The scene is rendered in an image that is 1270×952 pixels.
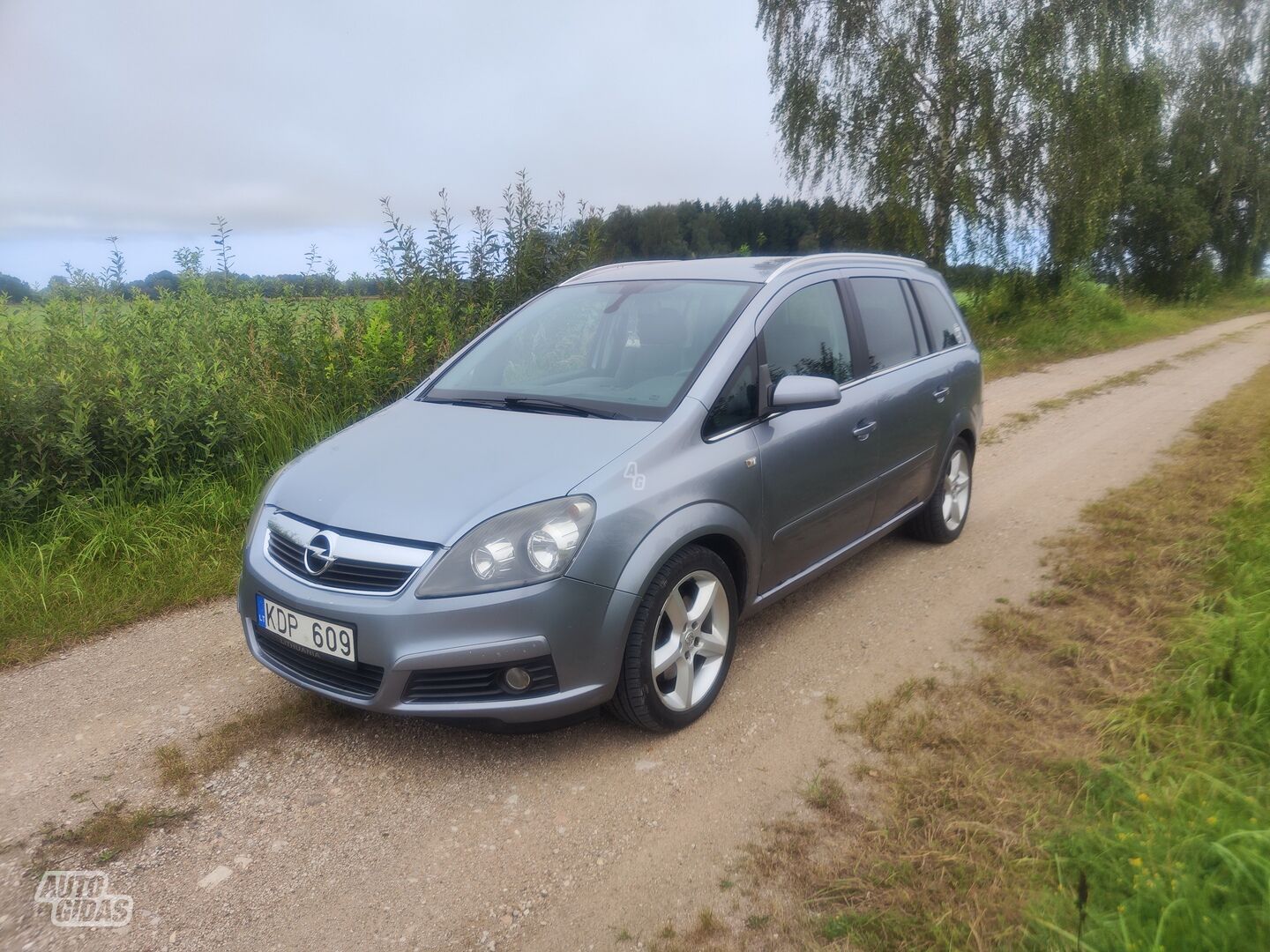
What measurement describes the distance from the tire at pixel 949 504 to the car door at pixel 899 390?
0.19m

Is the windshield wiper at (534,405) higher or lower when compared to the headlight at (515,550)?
higher

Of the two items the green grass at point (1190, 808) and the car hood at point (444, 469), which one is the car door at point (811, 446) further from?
the green grass at point (1190, 808)

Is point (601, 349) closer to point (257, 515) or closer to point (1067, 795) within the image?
point (257, 515)

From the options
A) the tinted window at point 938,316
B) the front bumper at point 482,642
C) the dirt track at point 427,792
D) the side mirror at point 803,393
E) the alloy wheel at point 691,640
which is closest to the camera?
the dirt track at point 427,792

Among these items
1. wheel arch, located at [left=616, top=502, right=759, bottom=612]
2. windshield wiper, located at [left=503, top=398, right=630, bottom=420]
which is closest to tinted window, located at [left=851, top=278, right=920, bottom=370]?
wheel arch, located at [left=616, top=502, right=759, bottom=612]

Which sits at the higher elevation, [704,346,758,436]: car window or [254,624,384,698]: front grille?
[704,346,758,436]: car window

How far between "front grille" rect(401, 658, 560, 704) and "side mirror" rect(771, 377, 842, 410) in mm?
1402

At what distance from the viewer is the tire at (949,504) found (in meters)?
5.25

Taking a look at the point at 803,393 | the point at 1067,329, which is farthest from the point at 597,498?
the point at 1067,329

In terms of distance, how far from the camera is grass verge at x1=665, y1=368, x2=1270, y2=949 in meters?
2.10

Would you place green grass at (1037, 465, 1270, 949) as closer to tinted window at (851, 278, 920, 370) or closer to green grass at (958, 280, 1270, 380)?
tinted window at (851, 278, 920, 370)

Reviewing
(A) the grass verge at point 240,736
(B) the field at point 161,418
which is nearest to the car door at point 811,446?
(A) the grass verge at point 240,736

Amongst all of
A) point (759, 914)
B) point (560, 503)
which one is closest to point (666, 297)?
point (560, 503)

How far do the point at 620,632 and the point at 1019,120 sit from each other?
17274 millimetres
